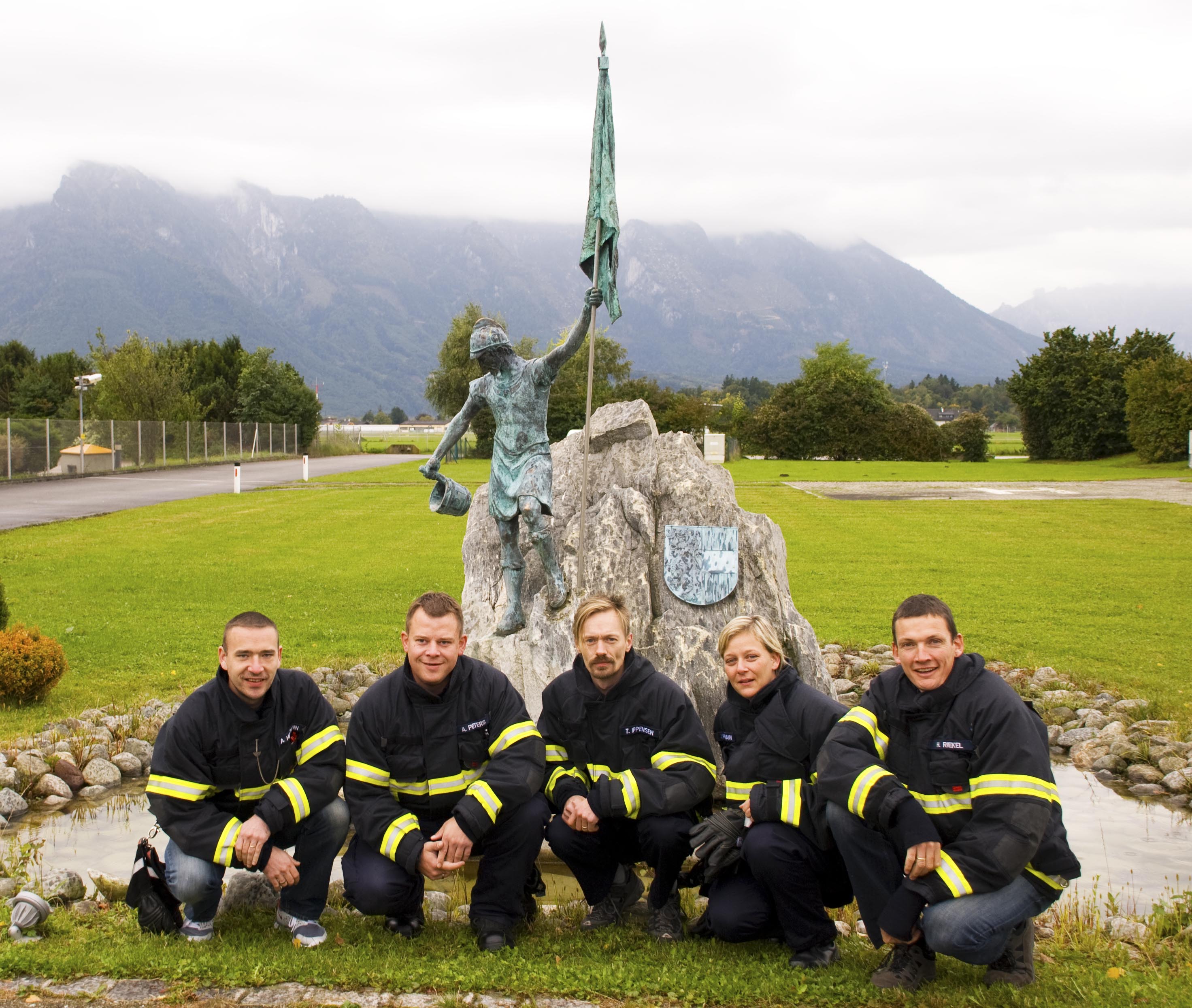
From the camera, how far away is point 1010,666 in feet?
34.3

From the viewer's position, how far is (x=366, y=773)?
459cm

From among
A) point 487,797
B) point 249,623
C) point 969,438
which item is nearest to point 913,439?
point 969,438

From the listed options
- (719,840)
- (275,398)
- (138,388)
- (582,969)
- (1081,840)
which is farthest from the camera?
(275,398)

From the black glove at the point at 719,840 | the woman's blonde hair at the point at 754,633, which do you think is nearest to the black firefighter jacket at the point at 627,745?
the black glove at the point at 719,840

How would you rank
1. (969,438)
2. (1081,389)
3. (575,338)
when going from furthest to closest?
1. (969,438)
2. (1081,389)
3. (575,338)

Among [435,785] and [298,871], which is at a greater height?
[435,785]

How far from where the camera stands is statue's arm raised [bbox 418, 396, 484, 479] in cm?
795

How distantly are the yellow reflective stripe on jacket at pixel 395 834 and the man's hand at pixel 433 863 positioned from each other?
0.11m

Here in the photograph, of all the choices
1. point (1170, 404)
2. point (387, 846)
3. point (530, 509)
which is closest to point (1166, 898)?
point (387, 846)

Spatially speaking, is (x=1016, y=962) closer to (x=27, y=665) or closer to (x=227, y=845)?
(x=227, y=845)

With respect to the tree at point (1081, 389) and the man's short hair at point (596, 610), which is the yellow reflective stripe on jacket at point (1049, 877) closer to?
the man's short hair at point (596, 610)

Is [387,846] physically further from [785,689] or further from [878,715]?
[878,715]

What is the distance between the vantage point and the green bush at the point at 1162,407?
149 ft

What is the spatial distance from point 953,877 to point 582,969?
1570 millimetres
